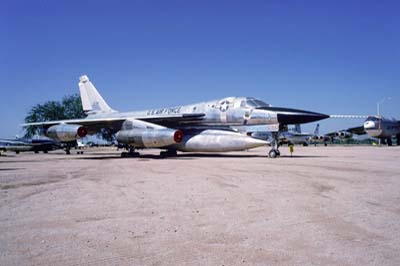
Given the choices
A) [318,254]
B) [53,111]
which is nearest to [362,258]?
[318,254]

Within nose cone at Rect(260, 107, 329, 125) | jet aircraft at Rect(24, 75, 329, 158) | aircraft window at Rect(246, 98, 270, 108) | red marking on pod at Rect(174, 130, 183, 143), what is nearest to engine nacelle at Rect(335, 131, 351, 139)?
jet aircraft at Rect(24, 75, 329, 158)

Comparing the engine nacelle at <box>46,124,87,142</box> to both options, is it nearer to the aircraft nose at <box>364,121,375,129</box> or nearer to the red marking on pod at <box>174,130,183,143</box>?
the red marking on pod at <box>174,130,183,143</box>

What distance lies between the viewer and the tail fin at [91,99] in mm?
27547

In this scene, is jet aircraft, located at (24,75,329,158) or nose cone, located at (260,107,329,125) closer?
nose cone, located at (260,107,329,125)

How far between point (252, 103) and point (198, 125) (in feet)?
12.2

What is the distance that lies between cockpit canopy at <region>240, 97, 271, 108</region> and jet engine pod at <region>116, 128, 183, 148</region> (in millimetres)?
3720

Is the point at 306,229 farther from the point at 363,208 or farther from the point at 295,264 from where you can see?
the point at 363,208

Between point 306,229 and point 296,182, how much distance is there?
3.80 m

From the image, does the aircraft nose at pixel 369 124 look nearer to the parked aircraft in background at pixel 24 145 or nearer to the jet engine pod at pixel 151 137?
the jet engine pod at pixel 151 137

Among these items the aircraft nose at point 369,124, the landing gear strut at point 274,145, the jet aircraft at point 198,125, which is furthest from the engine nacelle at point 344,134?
the landing gear strut at point 274,145

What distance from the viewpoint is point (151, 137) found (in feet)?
61.3

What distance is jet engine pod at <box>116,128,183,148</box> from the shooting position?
1816 centimetres

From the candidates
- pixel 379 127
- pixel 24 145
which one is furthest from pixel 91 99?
pixel 379 127

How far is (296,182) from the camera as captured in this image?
7.63 m
